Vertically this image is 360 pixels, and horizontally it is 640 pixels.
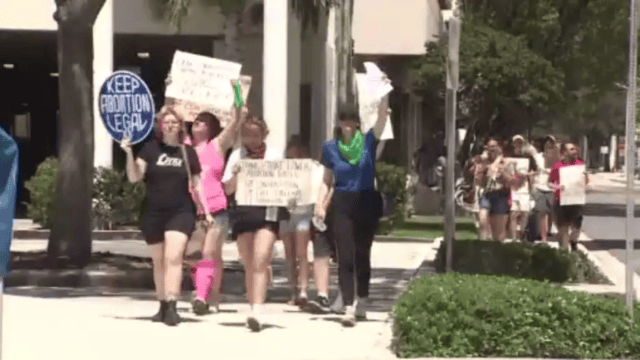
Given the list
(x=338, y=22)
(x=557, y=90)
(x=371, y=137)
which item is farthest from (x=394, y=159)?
(x=371, y=137)

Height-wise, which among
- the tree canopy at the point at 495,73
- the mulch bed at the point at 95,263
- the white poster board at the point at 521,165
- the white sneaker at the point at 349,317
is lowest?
the mulch bed at the point at 95,263

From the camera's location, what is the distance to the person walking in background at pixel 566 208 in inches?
966

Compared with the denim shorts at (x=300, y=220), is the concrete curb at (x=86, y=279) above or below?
below

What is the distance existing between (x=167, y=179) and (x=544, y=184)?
12180 mm

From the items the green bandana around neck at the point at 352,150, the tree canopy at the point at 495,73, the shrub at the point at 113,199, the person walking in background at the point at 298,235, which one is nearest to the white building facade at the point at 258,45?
the tree canopy at the point at 495,73

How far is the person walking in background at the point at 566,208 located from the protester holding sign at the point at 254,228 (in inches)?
397

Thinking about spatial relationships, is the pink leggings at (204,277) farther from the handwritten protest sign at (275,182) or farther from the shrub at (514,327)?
the shrub at (514,327)

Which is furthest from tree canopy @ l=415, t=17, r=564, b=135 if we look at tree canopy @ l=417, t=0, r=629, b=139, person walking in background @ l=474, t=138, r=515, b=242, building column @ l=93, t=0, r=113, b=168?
person walking in background @ l=474, t=138, r=515, b=242

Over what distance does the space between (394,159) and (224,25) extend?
12280 mm

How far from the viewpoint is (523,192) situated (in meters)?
25.8

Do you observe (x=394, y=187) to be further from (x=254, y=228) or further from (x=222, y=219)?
(x=254, y=228)

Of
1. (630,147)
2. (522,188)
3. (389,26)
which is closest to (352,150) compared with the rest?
(630,147)

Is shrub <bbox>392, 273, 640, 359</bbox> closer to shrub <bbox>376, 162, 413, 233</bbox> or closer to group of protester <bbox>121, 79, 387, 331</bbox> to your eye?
group of protester <bbox>121, 79, 387, 331</bbox>

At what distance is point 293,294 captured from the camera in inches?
661
